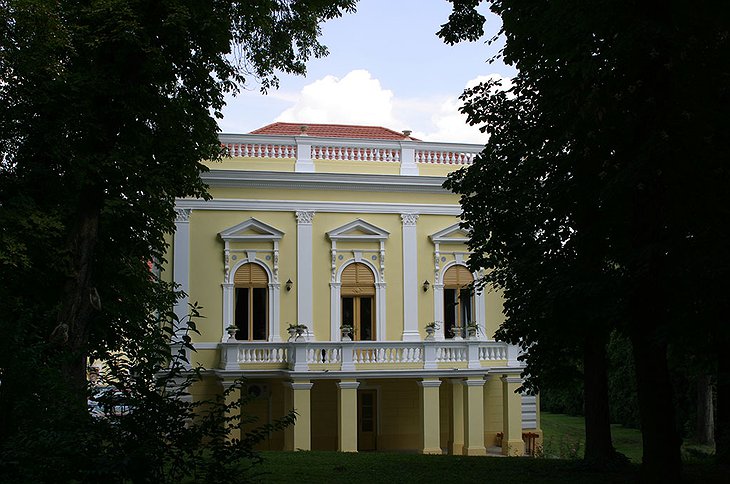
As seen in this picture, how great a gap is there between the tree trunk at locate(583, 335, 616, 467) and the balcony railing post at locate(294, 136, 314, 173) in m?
13.8

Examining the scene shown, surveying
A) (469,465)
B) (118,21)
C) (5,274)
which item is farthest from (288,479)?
(118,21)

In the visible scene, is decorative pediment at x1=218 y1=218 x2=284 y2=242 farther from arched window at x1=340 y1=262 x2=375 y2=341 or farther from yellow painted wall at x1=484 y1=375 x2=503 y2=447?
yellow painted wall at x1=484 y1=375 x2=503 y2=447

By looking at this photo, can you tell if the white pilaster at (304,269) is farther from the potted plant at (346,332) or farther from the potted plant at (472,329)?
the potted plant at (472,329)

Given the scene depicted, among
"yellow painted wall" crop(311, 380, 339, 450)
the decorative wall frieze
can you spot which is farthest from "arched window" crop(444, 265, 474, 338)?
the decorative wall frieze

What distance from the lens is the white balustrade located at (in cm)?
2625

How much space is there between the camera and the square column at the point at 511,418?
25359 millimetres

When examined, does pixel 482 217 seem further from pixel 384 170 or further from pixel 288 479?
pixel 384 170

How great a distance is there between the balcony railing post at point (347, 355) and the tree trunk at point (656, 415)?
13945mm

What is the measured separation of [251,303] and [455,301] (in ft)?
20.6

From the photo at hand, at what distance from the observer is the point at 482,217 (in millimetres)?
15352

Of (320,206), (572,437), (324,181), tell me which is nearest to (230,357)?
(320,206)

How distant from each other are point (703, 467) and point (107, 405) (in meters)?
9.64

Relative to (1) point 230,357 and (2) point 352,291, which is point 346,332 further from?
(1) point 230,357

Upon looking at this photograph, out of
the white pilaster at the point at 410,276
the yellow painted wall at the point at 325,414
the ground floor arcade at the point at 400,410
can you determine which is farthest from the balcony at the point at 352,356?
the white pilaster at the point at 410,276
